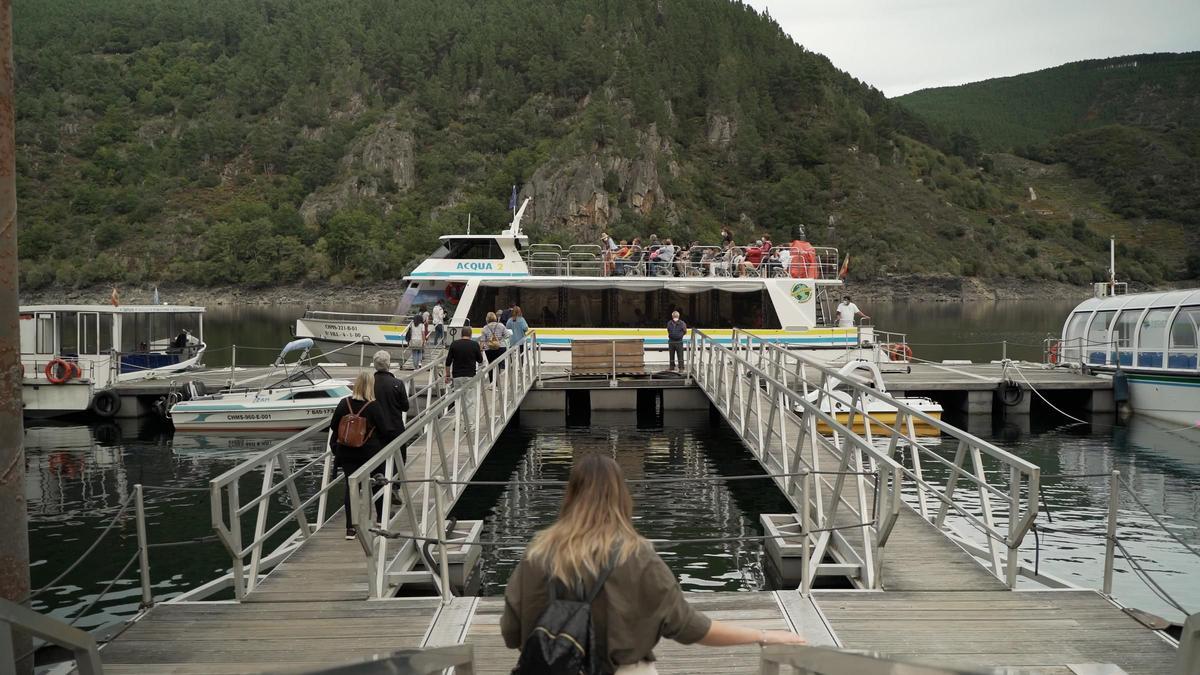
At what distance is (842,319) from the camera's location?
30203 mm

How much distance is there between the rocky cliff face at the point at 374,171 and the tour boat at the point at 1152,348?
454ft

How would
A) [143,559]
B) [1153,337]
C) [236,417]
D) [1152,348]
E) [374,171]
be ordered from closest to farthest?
[143,559] → [236,417] → [1152,348] → [1153,337] → [374,171]

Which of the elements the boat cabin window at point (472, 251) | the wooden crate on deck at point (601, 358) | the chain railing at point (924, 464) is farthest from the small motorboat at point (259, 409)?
the chain railing at point (924, 464)

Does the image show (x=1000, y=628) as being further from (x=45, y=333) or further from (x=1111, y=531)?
(x=45, y=333)

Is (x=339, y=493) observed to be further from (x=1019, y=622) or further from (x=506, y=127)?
(x=506, y=127)

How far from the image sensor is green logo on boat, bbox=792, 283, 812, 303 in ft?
97.2

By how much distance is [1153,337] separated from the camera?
80.7 ft

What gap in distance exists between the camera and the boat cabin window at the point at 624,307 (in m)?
29.3

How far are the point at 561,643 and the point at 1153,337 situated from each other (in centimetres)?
2529

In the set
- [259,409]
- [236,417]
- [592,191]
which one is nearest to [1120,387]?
[259,409]

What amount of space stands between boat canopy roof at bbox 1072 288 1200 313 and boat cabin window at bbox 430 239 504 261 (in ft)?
55.4

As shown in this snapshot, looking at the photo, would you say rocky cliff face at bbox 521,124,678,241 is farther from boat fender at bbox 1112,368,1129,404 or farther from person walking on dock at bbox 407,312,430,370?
boat fender at bbox 1112,368,1129,404

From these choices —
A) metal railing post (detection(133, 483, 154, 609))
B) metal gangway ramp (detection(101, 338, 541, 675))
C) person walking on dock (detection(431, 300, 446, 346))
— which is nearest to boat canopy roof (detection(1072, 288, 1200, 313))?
person walking on dock (detection(431, 300, 446, 346))

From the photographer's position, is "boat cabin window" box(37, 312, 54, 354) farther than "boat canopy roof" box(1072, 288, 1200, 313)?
Yes
